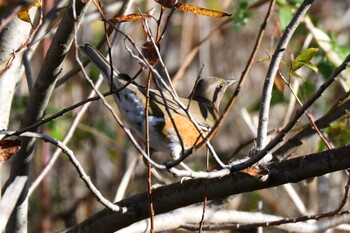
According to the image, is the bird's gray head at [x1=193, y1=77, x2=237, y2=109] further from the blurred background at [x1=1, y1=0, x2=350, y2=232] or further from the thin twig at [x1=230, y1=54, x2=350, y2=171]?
the thin twig at [x1=230, y1=54, x2=350, y2=171]

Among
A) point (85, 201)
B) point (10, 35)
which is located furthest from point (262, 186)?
point (85, 201)

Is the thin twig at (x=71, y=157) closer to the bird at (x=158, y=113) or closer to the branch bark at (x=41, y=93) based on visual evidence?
the branch bark at (x=41, y=93)

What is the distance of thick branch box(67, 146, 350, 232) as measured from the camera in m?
1.67

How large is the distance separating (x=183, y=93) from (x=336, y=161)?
3944 mm

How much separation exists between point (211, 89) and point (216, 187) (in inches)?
78.9

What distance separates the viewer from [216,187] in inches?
72.4

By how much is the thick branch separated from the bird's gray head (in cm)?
171

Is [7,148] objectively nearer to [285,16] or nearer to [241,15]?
[285,16]

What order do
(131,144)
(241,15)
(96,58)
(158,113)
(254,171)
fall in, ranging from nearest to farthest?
(254,171), (96,58), (158,113), (241,15), (131,144)

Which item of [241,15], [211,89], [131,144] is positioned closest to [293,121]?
[241,15]

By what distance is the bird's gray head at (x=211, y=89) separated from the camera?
3797 mm

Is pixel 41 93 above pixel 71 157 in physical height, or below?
above

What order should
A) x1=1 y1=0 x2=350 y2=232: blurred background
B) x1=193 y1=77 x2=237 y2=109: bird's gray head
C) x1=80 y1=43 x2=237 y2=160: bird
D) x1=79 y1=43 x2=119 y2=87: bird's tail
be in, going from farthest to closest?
x1=1 y1=0 x2=350 y2=232: blurred background < x1=193 y1=77 x2=237 y2=109: bird's gray head < x1=80 y1=43 x2=237 y2=160: bird < x1=79 y1=43 x2=119 y2=87: bird's tail

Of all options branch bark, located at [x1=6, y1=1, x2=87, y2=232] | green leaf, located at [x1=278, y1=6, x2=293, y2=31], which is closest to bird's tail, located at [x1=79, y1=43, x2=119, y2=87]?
branch bark, located at [x1=6, y1=1, x2=87, y2=232]
